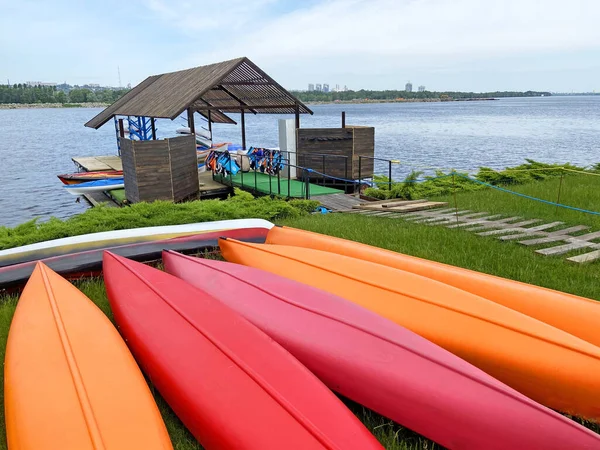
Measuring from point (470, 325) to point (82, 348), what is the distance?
3153mm

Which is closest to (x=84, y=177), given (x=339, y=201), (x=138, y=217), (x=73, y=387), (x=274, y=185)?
(x=274, y=185)

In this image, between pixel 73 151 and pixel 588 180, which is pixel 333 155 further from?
pixel 73 151

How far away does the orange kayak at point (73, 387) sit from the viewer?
2729mm

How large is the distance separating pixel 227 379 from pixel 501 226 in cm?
633

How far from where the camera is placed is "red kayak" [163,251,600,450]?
8.71 ft

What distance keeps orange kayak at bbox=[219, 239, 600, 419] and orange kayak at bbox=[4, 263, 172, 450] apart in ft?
6.70

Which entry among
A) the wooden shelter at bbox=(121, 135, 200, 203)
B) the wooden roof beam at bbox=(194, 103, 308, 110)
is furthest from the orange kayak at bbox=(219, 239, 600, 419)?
the wooden roof beam at bbox=(194, 103, 308, 110)

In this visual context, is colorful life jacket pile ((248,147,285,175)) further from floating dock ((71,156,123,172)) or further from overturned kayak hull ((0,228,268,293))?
overturned kayak hull ((0,228,268,293))

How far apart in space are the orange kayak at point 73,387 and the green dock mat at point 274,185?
398 inches

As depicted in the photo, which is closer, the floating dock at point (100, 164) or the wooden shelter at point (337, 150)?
the wooden shelter at point (337, 150)

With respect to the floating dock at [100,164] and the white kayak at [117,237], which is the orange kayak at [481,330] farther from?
the floating dock at [100,164]

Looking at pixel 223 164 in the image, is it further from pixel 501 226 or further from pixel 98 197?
pixel 501 226

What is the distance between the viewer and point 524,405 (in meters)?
2.73

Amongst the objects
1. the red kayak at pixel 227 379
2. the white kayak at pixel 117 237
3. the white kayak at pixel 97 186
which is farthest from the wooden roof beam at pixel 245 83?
the red kayak at pixel 227 379
